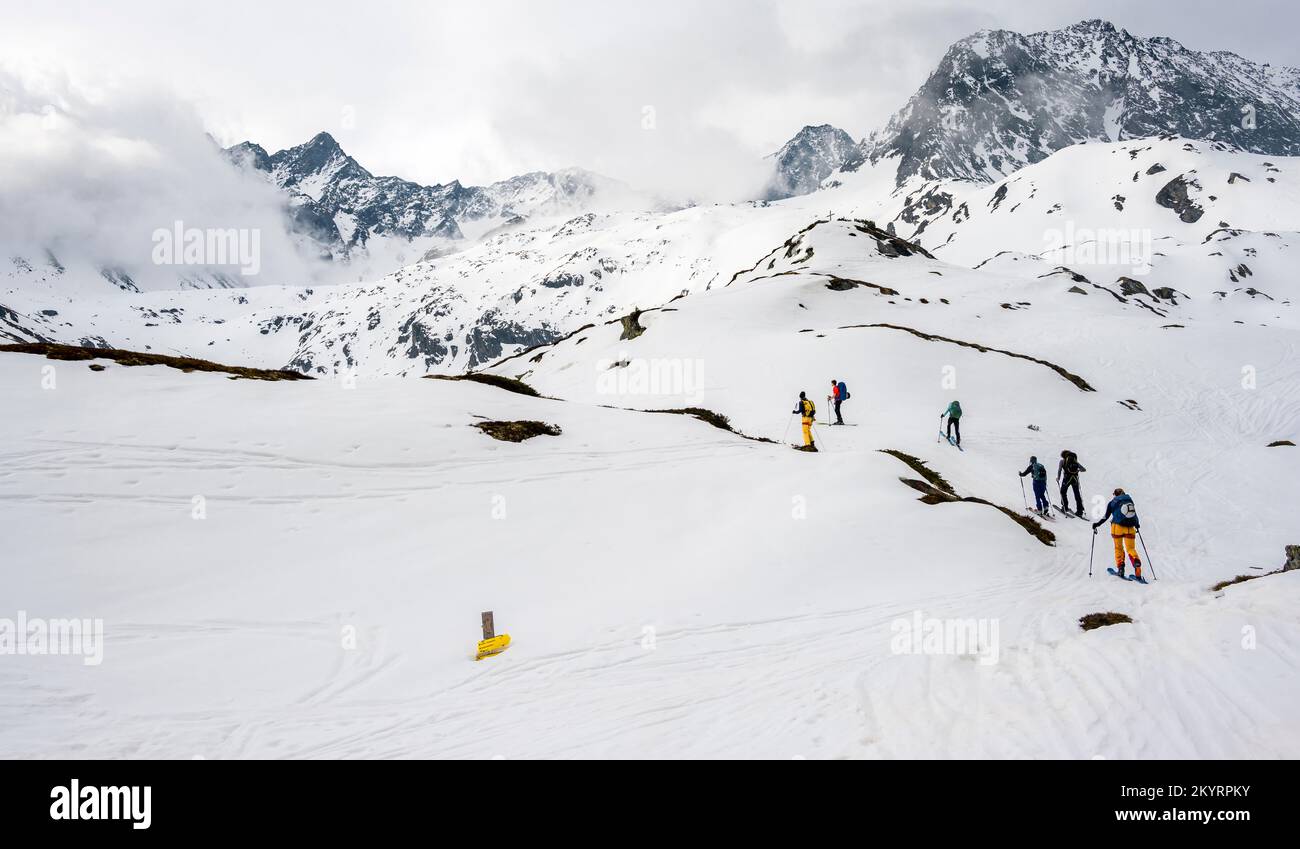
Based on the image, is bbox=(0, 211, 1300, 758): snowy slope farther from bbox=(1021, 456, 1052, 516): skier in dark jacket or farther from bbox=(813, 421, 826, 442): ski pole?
bbox=(1021, 456, 1052, 516): skier in dark jacket

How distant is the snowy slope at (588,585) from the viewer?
7141 mm

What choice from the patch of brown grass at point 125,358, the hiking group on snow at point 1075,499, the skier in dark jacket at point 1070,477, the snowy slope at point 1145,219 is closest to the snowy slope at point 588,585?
the patch of brown grass at point 125,358

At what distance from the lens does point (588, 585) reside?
40.1 feet

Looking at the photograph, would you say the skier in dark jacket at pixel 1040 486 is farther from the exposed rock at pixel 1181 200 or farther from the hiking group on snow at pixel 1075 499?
the exposed rock at pixel 1181 200

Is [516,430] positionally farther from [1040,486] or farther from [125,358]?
[1040,486]

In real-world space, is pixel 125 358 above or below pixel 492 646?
above

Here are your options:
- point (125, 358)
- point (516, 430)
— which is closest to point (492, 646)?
point (516, 430)

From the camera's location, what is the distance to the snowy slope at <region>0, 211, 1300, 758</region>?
281 inches

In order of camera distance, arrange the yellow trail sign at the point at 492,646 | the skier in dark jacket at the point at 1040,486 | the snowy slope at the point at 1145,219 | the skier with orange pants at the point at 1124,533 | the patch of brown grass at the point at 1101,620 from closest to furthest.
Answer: the yellow trail sign at the point at 492,646 < the patch of brown grass at the point at 1101,620 < the skier with orange pants at the point at 1124,533 < the skier in dark jacket at the point at 1040,486 < the snowy slope at the point at 1145,219

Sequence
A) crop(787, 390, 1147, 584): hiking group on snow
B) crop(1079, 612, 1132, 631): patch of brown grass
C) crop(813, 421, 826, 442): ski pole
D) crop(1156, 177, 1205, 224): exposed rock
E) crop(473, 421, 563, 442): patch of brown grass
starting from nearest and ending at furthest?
crop(1079, 612, 1132, 631): patch of brown grass, crop(787, 390, 1147, 584): hiking group on snow, crop(473, 421, 563, 442): patch of brown grass, crop(813, 421, 826, 442): ski pole, crop(1156, 177, 1205, 224): exposed rock

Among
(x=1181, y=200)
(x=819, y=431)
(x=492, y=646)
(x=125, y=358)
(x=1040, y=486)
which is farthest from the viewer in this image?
(x=1181, y=200)

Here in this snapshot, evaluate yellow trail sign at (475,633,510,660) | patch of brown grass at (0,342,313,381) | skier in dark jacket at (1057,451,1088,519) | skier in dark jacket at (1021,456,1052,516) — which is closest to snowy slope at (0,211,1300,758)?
yellow trail sign at (475,633,510,660)

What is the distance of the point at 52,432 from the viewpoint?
1530 cm

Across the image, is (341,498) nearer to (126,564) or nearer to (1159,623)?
(126,564)
